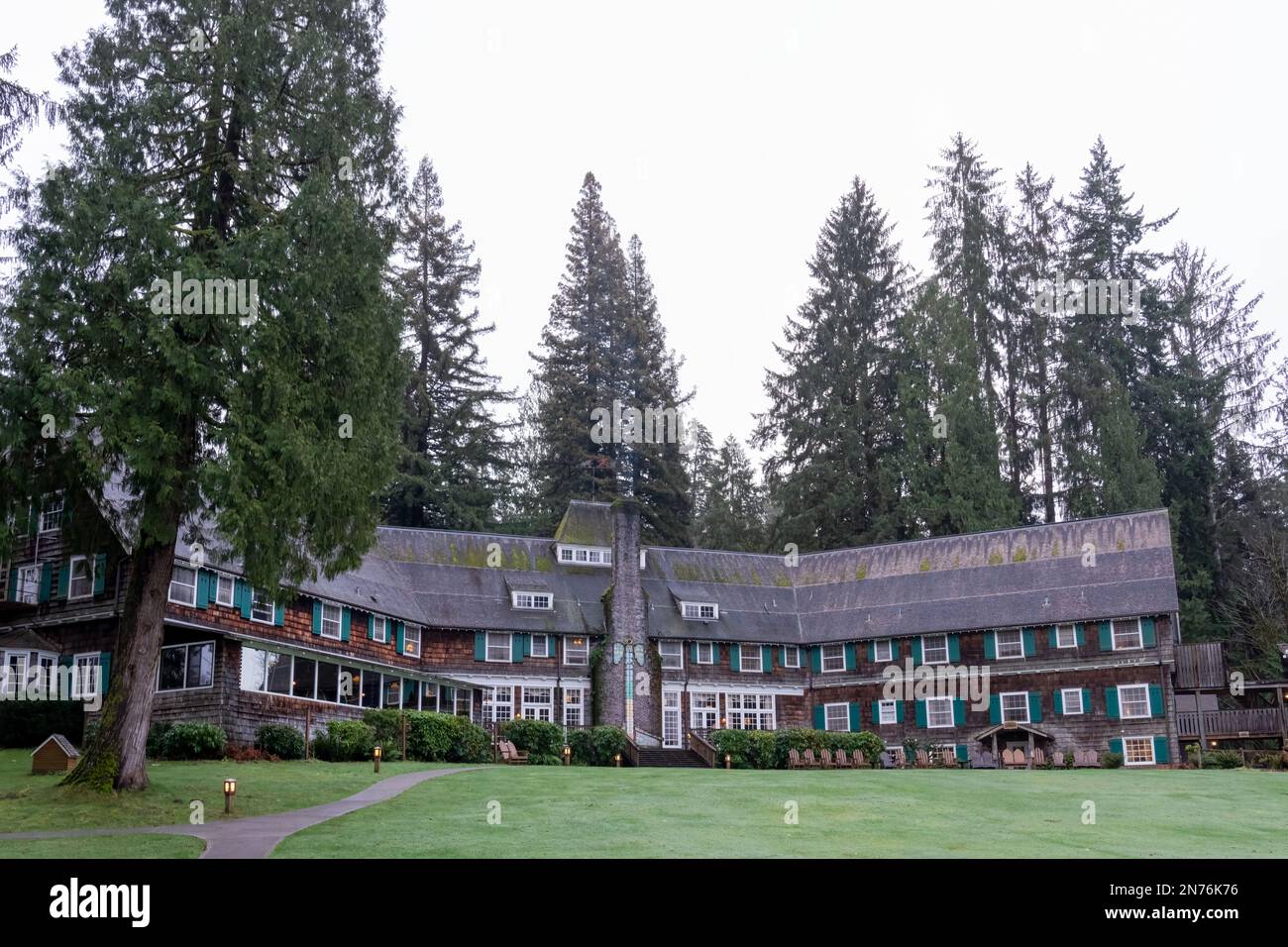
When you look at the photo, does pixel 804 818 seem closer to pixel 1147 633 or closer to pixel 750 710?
pixel 1147 633

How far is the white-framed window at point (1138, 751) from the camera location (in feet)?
134

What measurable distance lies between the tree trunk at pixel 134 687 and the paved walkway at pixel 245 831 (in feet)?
8.96

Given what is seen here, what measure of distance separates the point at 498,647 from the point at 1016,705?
1824 cm

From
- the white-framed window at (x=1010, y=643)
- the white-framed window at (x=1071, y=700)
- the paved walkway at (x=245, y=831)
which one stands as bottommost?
the paved walkway at (x=245, y=831)

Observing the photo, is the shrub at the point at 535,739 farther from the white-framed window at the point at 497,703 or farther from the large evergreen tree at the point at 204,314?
the large evergreen tree at the point at 204,314

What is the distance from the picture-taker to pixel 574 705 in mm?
44656

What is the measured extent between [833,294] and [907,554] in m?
21.1

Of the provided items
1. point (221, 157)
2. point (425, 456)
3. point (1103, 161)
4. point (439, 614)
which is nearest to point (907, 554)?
point (439, 614)

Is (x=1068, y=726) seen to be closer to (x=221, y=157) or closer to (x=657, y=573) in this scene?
(x=657, y=573)

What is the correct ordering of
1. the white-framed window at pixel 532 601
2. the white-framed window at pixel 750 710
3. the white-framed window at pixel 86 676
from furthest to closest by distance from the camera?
the white-framed window at pixel 750 710, the white-framed window at pixel 532 601, the white-framed window at pixel 86 676

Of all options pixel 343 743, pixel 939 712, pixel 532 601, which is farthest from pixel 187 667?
pixel 939 712

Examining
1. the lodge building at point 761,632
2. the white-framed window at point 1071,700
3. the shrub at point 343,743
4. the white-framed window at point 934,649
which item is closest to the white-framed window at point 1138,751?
the lodge building at point 761,632

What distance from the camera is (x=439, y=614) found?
43688mm

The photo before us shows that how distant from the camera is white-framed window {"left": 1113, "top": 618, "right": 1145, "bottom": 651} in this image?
138 ft
